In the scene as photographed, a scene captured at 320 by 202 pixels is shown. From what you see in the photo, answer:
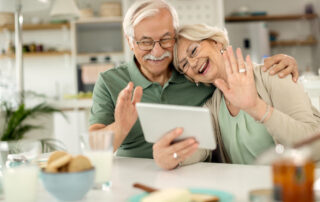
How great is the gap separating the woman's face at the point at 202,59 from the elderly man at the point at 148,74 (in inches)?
4.3

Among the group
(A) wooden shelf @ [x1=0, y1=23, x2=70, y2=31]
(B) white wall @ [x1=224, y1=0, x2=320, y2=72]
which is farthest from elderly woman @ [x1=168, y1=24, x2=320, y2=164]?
(B) white wall @ [x1=224, y1=0, x2=320, y2=72]

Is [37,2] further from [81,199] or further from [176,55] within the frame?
[81,199]

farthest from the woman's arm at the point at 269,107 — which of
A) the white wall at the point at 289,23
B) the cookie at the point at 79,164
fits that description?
the white wall at the point at 289,23

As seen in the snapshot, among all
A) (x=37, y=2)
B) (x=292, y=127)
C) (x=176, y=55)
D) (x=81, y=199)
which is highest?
(x=37, y=2)

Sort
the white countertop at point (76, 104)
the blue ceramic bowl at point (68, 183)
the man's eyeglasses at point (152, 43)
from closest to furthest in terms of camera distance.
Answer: the blue ceramic bowl at point (68, 183) → the man's eyeglasses at point (152, 43) → the white countertop at point (76, 104)

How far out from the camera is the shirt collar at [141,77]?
197 centimetres

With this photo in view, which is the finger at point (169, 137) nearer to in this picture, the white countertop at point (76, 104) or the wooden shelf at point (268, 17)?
the white countertop at point (76, 104)

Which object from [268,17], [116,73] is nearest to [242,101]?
[116,73]

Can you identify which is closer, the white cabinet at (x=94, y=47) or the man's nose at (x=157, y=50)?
the man's nose at (x=157, y=50)

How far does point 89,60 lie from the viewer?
6148mm

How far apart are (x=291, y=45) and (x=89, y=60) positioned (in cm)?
323

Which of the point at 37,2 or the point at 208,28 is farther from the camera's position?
the point at 37,2

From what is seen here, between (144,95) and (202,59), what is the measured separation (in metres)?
0.36

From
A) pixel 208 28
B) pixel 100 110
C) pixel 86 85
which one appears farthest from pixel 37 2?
pixel 86 85
